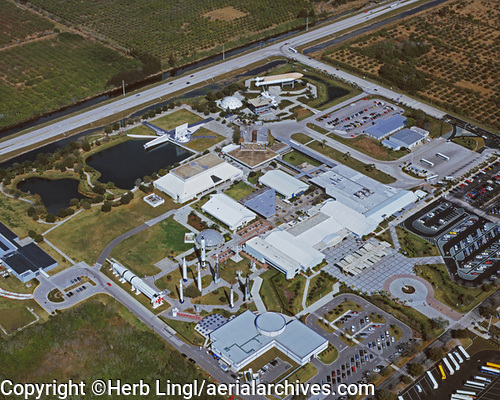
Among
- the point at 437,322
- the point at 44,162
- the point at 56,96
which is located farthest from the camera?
the point at 56,96

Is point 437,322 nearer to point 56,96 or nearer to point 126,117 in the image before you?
point 126,117

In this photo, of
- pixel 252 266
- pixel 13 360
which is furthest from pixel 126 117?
pixel 13 360

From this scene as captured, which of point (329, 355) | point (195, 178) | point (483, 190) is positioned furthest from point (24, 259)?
point (483, 190)

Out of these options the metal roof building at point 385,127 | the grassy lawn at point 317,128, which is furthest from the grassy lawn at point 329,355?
the grassy lawn at point 317,128

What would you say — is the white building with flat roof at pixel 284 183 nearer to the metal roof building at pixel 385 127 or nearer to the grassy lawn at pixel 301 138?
the grassy lawn at pixel 301 138

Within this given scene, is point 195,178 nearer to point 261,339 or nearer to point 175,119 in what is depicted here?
point 175,119

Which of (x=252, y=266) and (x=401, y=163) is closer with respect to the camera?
(x=252, y=266)

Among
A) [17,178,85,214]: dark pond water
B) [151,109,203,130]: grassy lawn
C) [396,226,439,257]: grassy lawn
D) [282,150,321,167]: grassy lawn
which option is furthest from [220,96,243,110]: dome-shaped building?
[396,226,439,257]: grassy lawn

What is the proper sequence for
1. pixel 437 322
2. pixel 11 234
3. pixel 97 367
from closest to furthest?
pixel 97 367, pixel 437 322, pixel 11 234
